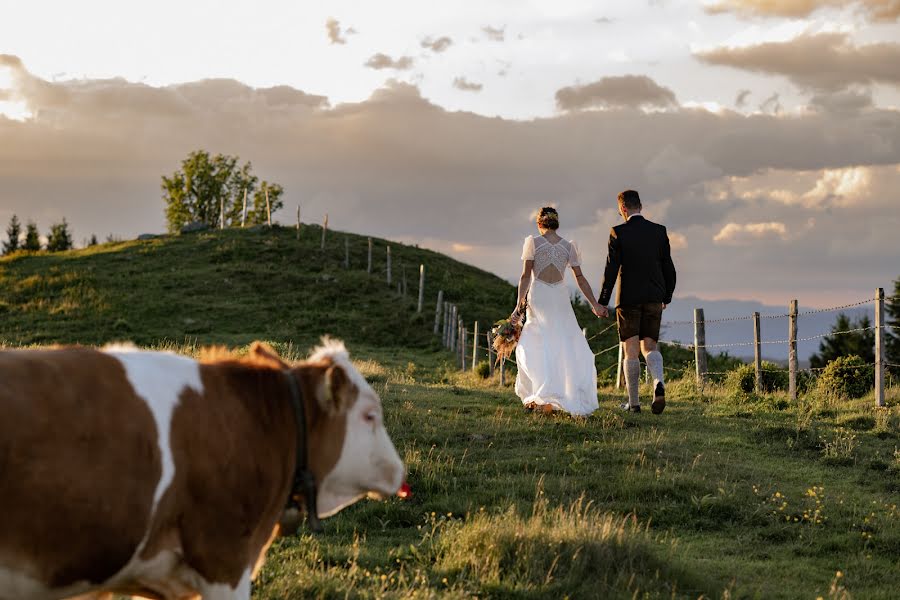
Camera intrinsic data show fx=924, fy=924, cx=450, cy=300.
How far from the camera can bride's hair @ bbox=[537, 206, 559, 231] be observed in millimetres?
13961

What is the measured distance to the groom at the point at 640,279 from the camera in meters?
14.0

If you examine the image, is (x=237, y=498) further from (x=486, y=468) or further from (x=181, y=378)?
(x=486, y=468)

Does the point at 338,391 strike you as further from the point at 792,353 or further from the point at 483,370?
the point at 483,370

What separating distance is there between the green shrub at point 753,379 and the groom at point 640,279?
4.43 meters

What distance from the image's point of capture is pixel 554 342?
13.9 meters

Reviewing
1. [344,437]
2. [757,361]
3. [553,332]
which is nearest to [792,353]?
[757,361]

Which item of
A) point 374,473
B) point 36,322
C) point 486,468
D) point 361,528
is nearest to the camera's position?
point 374,473

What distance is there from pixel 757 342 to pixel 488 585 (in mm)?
13074

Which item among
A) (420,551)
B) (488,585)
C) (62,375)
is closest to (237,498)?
(62,375)

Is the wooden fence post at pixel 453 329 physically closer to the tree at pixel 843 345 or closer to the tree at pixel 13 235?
the tree at pixel 843 345

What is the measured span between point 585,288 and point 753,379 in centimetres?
627

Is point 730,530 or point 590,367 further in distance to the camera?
point 590,367

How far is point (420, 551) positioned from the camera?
7.75 m

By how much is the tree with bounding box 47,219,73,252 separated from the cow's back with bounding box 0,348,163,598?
93707 millimetres
